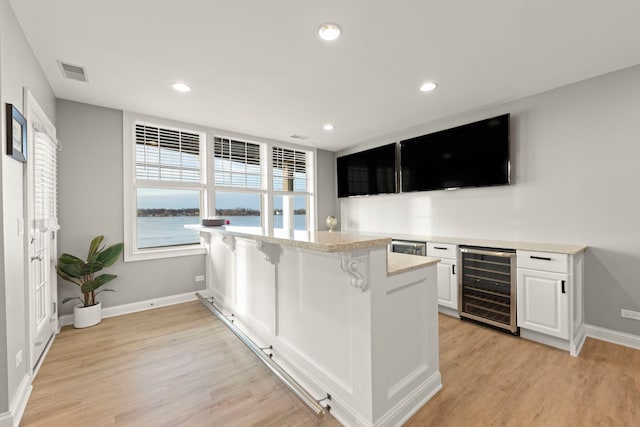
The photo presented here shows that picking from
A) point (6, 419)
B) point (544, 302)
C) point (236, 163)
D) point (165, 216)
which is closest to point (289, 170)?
point (236, 163)

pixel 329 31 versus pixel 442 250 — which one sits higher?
pixel 329 31

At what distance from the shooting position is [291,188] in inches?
214

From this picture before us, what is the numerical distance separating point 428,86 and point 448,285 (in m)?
2.36

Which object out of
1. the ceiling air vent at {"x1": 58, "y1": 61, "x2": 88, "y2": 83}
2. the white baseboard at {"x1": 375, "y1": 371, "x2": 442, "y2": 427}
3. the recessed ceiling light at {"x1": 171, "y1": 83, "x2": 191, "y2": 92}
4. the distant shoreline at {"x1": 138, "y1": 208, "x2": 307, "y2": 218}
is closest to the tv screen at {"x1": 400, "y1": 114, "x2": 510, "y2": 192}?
the white baseboard at {"x1": 375, "y1": 371, "x2": 442, "y2": 427}

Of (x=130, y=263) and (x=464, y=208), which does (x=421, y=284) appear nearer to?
(x=464, y=208)

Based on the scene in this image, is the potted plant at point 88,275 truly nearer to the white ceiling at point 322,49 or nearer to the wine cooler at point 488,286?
the white ceiling at point 322,49

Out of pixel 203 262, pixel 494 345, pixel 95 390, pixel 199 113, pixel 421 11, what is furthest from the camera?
pixel 203 262

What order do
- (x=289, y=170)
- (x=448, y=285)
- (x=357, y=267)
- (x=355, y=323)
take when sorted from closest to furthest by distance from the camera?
(x=357, y=267) → (x=355, y=323) → (x=448, y=285) → (x=289, y=170)

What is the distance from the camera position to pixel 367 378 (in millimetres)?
1528

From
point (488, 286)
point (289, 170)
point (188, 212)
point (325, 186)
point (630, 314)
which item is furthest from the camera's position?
point (325, 186)

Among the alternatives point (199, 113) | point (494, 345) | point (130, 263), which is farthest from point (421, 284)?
point (130, 263)

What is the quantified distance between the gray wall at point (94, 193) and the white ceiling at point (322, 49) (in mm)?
268

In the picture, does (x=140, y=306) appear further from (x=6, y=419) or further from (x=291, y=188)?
(x=291, y=188)

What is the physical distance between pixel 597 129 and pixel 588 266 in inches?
55.6
